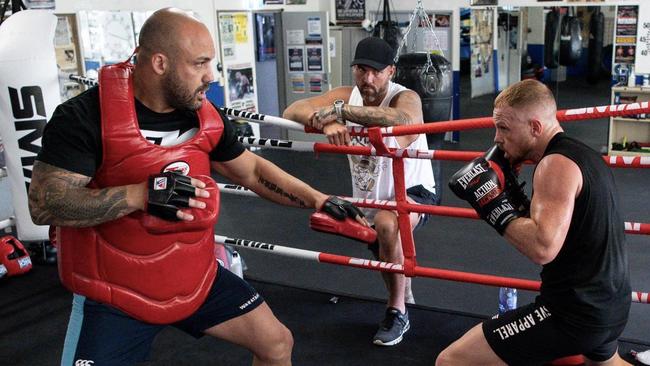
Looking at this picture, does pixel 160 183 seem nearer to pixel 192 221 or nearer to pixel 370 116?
pixel 192 221

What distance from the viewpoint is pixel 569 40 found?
34.4 feet

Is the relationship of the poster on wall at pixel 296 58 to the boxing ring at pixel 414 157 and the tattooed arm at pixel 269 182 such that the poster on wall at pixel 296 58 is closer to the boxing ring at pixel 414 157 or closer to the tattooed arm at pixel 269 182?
the boxing ring at pixel 414 157

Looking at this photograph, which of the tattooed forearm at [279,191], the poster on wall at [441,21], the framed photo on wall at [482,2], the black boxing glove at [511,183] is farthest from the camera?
the poster on wall at [441,21]

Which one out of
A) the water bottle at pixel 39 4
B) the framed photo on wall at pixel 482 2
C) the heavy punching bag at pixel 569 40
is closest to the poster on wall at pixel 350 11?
the framed photo on wall at pixel 482 2

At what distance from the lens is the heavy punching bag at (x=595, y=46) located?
1140 centimetres

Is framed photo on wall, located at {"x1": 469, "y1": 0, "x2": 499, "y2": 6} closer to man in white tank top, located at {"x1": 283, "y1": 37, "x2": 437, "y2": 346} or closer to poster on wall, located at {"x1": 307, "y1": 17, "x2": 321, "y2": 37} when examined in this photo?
poster on wall, located at {"x1": 307, "y1": 17, "x2": 321, "y2": 37}

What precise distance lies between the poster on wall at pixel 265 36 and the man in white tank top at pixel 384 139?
18.1 ft

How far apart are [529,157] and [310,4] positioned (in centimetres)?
740

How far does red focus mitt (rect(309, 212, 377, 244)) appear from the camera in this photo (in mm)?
2357

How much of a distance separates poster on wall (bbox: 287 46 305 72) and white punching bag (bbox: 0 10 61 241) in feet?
16.0

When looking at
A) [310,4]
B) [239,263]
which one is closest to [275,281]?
[239,263]

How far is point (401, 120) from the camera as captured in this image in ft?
9.98

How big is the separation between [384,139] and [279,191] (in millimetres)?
854

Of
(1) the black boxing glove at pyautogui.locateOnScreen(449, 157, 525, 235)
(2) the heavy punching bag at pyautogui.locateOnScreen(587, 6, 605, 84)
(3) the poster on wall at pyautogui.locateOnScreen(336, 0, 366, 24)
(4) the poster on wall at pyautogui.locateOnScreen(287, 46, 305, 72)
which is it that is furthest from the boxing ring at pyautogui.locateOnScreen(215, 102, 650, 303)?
(2) the heavy punching bag at pyautogui.locateOnScreen(587, 6, 605, 84)
